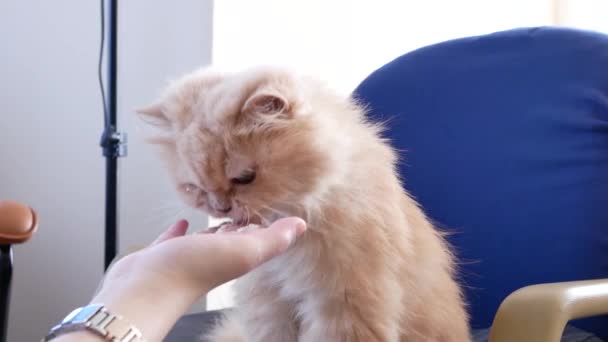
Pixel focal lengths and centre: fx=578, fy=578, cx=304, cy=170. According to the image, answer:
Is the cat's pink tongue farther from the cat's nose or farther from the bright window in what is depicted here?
the bright window

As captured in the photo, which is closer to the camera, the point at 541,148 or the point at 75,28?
the point at 541,148

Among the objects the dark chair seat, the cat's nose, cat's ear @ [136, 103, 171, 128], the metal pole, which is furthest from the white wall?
the cat's nose

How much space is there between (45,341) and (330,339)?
480mm

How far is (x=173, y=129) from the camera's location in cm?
107

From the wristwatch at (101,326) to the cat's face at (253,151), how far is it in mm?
305

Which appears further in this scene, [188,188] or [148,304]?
[188,188]

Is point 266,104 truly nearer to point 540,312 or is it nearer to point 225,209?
point 225,209

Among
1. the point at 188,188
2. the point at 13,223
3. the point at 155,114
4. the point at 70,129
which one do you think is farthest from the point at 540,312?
the point at 70,129

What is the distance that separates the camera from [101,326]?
691 mm

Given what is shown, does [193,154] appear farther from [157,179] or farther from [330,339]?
[157,179]

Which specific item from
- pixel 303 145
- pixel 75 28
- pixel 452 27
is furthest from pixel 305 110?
pixel 452 27

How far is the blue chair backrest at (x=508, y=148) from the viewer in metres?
1.38

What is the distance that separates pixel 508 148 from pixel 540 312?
811 mm

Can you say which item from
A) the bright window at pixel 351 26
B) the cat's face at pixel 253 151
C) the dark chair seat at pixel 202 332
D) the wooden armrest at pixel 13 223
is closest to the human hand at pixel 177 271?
the cat's face at pixel 253 151
